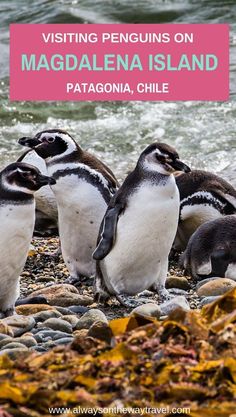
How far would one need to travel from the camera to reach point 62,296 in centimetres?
727

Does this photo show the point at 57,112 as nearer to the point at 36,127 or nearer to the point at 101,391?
the point at 36,127

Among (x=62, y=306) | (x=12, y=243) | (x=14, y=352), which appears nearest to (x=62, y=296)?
(x=62, y=306)

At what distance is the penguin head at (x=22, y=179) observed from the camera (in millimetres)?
6852

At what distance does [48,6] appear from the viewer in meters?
20.7

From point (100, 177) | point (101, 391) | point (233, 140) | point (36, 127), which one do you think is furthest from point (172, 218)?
point (36, 127)

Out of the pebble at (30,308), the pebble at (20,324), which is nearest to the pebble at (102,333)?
the pebble at (20,324)

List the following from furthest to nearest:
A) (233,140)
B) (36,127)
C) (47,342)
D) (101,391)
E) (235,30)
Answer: (235,30) → (36,127) → (233,140) → (47,342) → (101,391)

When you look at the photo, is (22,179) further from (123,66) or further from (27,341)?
(123,66)

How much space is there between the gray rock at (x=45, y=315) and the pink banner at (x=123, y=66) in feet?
30.9

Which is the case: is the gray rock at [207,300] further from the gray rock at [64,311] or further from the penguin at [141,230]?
the gray rock at [64,311]

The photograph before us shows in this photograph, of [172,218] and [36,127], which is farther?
[36,127]

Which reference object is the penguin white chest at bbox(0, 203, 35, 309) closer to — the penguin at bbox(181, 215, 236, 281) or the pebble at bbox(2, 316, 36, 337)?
the pebble at bbox(2, 316, 36, 337)

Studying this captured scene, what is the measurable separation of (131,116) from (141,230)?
8.56 m

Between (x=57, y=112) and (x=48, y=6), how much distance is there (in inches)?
182
